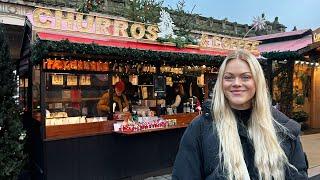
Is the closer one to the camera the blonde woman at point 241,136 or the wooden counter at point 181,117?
the blonde woman at point 241,136

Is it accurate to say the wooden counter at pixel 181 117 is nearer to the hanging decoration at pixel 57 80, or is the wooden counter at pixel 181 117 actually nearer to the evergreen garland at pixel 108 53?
the evergreen garland at pixel 108 53

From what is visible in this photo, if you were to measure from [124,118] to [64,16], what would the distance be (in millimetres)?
2580

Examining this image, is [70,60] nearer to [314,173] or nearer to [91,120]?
[91,120]

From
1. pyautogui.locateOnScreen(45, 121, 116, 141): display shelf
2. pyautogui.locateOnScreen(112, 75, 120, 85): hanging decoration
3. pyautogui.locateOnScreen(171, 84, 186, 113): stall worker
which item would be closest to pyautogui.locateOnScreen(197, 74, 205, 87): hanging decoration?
pyautogui.locateOnScreen(171, 84, 186, 113): stall worker

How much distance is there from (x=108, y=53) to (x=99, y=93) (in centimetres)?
130

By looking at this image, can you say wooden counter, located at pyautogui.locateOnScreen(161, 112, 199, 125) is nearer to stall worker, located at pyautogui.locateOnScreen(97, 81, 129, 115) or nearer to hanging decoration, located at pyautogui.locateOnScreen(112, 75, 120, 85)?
stall worker, located at pyautogui.locateOnScreen(97, 81, 129, 115)

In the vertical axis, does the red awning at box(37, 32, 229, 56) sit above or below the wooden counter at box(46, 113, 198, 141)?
above

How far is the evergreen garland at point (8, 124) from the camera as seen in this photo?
620 centimetres

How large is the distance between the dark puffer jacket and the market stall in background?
467cm

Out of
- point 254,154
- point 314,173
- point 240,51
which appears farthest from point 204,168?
point 314,173

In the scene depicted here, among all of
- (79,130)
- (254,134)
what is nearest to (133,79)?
(79,130)

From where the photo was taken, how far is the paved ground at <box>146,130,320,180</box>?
826cm

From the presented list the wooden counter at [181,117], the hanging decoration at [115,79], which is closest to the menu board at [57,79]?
the hanging decoration at [115,79]

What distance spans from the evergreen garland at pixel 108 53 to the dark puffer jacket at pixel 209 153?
4638mm
